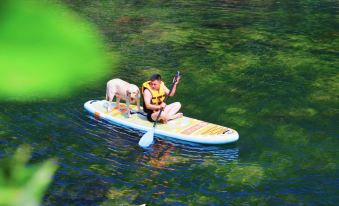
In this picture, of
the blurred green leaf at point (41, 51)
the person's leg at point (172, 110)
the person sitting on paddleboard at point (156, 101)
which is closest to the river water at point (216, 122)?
the person sitting on paddleboard at point (156, 101)

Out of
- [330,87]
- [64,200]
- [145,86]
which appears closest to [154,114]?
[145,86]

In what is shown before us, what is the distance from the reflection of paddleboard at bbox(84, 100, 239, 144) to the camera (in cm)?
1150

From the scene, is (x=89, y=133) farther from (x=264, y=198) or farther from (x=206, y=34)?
(x=206, y=34)

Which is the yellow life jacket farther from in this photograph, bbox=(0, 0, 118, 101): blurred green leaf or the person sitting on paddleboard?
bbox=(0, 0, 118, 101): blurred green leaf

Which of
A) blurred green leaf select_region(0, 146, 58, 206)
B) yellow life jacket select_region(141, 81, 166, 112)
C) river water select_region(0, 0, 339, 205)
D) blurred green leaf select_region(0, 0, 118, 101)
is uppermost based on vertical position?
blurred green leaf select_region(0, 0, 118, 101)

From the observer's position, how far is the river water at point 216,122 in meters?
9.49

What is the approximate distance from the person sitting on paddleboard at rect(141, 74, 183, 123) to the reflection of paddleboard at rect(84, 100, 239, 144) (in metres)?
0.17

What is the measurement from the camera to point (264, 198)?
9250mm

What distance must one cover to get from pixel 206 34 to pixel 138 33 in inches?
118

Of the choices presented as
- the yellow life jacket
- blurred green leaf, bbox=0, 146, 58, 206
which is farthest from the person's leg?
blurred green leaf, bbox=0, 146, 58, 206

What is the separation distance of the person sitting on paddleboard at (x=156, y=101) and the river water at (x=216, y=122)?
0.64 m

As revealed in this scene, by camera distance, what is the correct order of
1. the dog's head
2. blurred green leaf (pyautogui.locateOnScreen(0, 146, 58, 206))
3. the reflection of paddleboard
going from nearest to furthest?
blurred green leaf (pyautogui.locateOnScreen(0, 146, 58, 206)) → the reflection of paddleboard → the dog's head

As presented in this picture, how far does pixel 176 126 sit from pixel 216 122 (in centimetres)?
133

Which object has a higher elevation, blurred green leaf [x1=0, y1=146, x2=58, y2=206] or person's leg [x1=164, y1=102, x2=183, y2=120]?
blurred green leaf [x1=0, y1=146, x2=58, y2=206]
